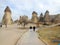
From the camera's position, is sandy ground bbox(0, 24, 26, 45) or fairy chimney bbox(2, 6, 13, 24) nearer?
sandy ground bbox(0, 24, 26, 45)

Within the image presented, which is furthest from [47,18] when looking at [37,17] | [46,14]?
[37,17]

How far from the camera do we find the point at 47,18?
4414 inches

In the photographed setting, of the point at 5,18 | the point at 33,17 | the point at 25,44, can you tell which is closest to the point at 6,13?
the point at 5,18

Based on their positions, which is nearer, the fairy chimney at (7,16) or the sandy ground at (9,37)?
the sandy ground at (9,37)

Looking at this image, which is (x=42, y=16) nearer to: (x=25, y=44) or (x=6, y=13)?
(x=6, y=13)

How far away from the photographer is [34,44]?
14109 millimetres

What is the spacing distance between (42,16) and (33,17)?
6.97 meters

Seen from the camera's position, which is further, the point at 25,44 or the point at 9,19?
the point at 9,19

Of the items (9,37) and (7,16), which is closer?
(9,37)

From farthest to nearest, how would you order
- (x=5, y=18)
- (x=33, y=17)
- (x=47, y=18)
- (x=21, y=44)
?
(x=33, y=17) < (x=47, y=18) < (x=5, y=18) < (x=21, y=44)

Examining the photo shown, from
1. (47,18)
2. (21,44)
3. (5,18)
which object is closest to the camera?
(21,44)

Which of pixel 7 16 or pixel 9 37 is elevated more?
pixel 7 16

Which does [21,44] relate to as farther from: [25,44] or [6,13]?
[6,13]

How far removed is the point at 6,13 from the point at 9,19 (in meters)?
4.49
